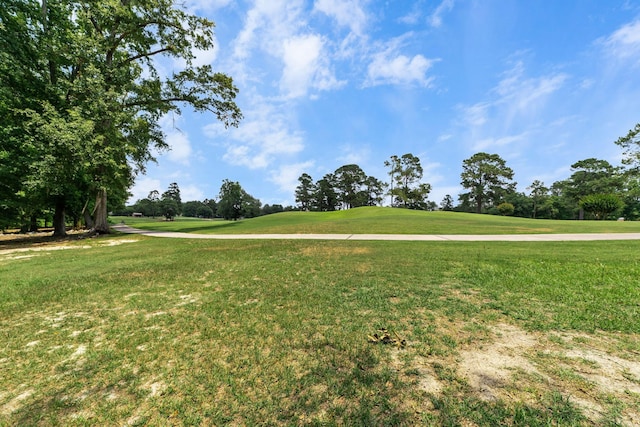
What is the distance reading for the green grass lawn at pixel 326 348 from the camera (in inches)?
76.5

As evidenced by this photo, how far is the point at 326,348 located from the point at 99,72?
63.1ft

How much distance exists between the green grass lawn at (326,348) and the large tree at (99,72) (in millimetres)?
12082

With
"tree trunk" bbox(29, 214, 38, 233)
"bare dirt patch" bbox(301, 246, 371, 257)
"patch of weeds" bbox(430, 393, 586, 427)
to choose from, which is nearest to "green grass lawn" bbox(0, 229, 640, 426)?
"patch of weeds" bbox(430, 393, 586, 427)

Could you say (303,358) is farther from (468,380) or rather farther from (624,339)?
(624,339)

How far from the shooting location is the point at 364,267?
6.40 metres

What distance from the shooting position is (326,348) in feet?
9.20

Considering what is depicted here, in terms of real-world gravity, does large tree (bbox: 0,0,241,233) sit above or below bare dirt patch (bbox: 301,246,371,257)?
above

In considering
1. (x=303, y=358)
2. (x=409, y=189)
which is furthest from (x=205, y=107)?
(x=409, y=189)

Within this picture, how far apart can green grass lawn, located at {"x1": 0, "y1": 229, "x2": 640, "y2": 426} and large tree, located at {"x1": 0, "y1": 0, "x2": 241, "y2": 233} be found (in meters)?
12.1

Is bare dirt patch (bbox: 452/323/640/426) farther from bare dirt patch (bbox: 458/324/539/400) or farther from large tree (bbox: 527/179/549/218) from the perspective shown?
large tree (bbox: 527/179/549/218)

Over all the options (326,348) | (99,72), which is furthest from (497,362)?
(99,72)

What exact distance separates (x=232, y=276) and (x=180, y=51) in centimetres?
1832

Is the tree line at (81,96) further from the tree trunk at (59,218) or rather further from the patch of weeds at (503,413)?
the patch of weeds at (503,413)

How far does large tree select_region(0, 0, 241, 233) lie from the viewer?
13672mm
